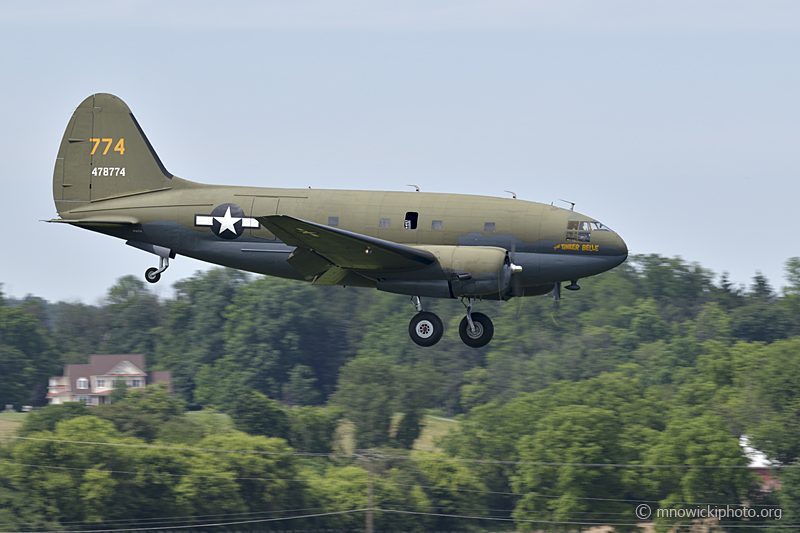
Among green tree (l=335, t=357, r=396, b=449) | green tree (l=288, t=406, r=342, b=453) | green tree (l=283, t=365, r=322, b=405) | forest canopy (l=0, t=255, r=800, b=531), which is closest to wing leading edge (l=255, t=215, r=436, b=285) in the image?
forest canopy (l=0, t=255, r=800, b=531)

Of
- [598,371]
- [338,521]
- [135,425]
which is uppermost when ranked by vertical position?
[598,371]

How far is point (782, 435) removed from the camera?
73.9m

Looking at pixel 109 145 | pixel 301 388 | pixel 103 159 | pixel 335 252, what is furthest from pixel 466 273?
pixel 301 388

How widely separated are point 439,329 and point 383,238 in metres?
3.46

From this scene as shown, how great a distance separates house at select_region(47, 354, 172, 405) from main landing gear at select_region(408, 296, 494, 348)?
→ 108m

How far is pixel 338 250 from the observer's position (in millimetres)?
26734

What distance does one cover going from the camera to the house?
432 feet

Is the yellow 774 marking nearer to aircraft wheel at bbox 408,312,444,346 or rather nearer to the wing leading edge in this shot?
the wing leading edge

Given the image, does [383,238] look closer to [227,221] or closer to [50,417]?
[227,221]

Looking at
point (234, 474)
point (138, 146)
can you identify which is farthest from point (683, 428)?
point (138, 146)

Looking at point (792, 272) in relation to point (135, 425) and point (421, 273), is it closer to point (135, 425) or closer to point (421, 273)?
point (135, 425)

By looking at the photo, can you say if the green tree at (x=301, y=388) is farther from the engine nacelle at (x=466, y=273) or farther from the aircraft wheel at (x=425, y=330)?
the engine nacelle at (x=466, y=273)

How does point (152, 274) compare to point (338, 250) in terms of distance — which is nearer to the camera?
point (338, 250)

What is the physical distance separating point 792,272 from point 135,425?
Answer: 87907mm
